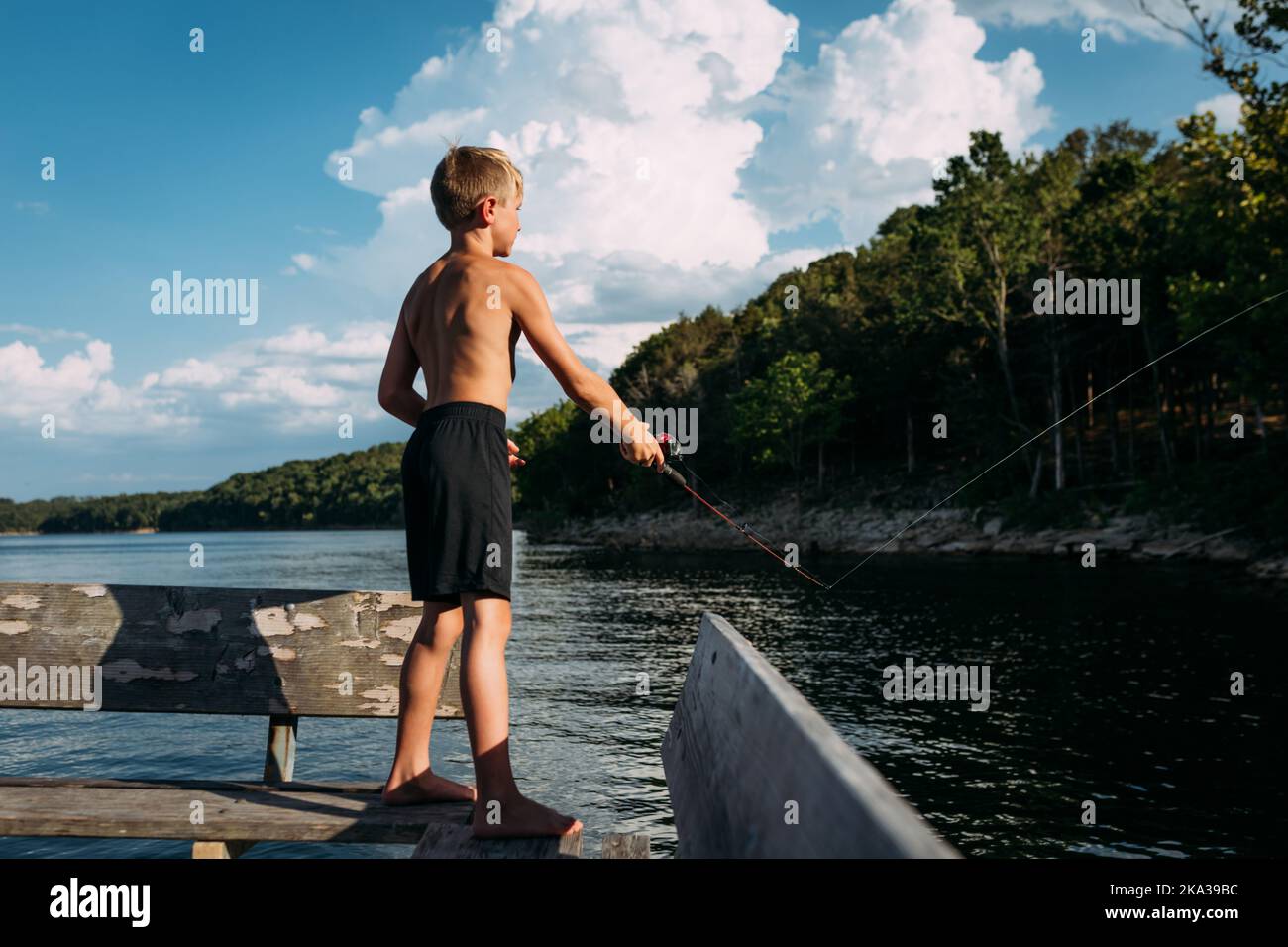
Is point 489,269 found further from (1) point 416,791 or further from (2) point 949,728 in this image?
(2) point 949,728

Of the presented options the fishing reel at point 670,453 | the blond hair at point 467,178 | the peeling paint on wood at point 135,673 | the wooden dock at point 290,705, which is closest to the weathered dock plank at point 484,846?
the wooden dock at point 290,705

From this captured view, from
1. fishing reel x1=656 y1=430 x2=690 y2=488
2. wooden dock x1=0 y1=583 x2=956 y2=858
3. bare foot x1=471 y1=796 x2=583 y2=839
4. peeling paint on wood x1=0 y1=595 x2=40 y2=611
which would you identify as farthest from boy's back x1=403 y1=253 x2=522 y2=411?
peeling paint on wood x1=0 y1=595 x2=40 y2=611

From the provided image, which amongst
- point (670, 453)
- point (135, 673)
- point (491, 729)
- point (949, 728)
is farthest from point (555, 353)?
point (949, 728)

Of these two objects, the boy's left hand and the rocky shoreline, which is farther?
the rocky shoreline

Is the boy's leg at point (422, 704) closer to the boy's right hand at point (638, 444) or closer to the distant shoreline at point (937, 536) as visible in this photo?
the boy's right hand at point (638, 444)

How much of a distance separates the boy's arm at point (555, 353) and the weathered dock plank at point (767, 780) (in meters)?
0.83

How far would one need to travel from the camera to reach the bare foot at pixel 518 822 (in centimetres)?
285

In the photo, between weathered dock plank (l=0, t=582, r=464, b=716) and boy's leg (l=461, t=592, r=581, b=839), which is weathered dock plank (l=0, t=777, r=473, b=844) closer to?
boy's leg (l=461, t=592, r=581, b=839)

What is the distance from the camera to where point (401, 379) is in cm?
370

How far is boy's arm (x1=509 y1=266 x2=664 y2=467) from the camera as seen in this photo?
3262 mm

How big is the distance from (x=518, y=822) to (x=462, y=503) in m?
1.03

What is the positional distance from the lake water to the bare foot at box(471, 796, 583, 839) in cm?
428

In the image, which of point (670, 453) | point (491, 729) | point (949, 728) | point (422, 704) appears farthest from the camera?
point (949, 728)
